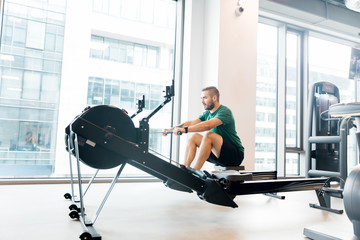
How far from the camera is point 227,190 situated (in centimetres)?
230

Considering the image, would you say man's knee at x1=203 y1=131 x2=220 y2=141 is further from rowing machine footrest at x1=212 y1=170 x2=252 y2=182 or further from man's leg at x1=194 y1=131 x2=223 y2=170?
rowing machine footrest at x1=212 y1=170 x2=252 y2=182

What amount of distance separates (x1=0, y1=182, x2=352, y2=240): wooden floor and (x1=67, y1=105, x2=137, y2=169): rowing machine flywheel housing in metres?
0.44

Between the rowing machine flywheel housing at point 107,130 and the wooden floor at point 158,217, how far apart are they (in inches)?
17.5

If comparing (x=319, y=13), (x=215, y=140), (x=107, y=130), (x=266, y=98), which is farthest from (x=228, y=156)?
(x=319, y=13)

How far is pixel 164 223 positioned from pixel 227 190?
55cm

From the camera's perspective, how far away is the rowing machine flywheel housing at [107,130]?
2.08 meters

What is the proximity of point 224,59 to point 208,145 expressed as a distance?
6.34 feet

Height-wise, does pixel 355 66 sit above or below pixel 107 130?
above

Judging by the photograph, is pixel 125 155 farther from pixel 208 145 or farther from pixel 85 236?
pixel 208 145

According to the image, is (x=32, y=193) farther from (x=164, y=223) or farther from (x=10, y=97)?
(x=164, y=223)

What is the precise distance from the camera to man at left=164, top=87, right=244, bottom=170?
122 inches

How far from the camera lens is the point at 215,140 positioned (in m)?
3.13

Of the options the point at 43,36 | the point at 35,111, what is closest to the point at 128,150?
the point at 35,111

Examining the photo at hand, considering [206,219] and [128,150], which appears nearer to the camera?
[128,150]
